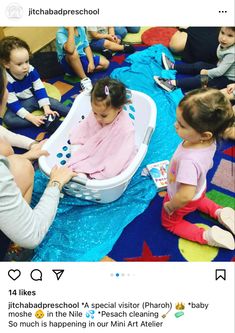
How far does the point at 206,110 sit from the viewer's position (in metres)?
0.76

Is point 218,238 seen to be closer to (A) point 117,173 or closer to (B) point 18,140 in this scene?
(A) point 117,173

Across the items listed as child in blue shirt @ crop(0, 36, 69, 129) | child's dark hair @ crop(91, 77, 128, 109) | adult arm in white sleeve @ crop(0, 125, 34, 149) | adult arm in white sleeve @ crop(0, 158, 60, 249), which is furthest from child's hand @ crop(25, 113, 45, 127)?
adult arm in white sleeve @ crop(0, 158, 60, 249)

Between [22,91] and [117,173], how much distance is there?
57 cm

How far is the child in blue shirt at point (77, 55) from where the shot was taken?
1.42 metres

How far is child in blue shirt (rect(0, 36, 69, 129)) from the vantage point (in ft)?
4.02

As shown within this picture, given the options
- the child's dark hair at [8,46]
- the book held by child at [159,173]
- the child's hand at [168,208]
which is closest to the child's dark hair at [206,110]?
the child's hand at [168,208]

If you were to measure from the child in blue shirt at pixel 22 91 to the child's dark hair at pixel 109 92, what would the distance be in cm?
36

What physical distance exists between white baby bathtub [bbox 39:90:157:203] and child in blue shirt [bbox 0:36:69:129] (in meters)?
0.17

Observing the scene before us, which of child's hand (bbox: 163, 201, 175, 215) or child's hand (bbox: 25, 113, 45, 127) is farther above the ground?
child's hand (bbox: 25, 113, 45, 127)

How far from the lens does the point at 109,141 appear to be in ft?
3.72
